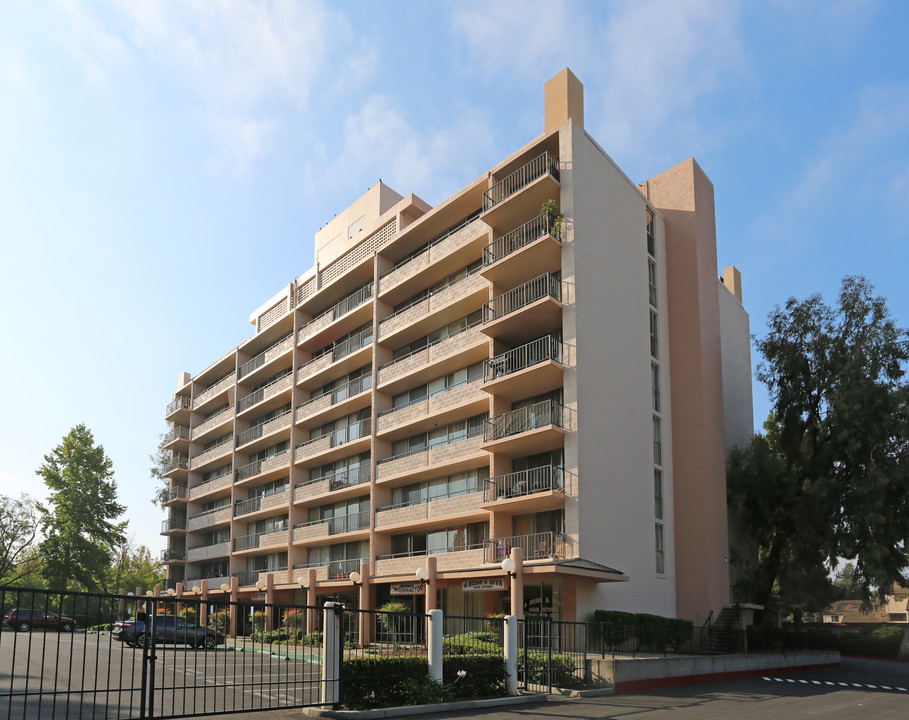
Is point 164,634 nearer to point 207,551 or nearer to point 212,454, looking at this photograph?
point 207,551

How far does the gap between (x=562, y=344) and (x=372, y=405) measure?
13482mm

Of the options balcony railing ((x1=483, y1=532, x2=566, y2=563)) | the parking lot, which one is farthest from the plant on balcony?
the parking lot

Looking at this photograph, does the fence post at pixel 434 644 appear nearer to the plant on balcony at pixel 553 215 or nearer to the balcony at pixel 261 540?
the plant on balcony at pixel 553 215

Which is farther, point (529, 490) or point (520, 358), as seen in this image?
point (520, 358)

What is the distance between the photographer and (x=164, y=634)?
526 inches

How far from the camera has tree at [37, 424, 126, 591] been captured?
2386 inches

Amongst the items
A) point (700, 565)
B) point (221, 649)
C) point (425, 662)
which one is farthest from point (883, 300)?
point (221, 649)

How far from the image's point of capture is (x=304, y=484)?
1756 inches

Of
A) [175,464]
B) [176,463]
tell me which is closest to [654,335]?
Answer: [176,463]

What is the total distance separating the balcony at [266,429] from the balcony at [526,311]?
66.1 ft

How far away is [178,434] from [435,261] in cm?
3783

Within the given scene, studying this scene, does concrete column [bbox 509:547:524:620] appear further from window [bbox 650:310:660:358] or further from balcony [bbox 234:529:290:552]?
balcony [bbox 234:529:290:552]

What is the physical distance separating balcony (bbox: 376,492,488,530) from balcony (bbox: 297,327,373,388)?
890cm

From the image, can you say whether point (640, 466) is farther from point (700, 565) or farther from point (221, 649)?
point (221, 649)
